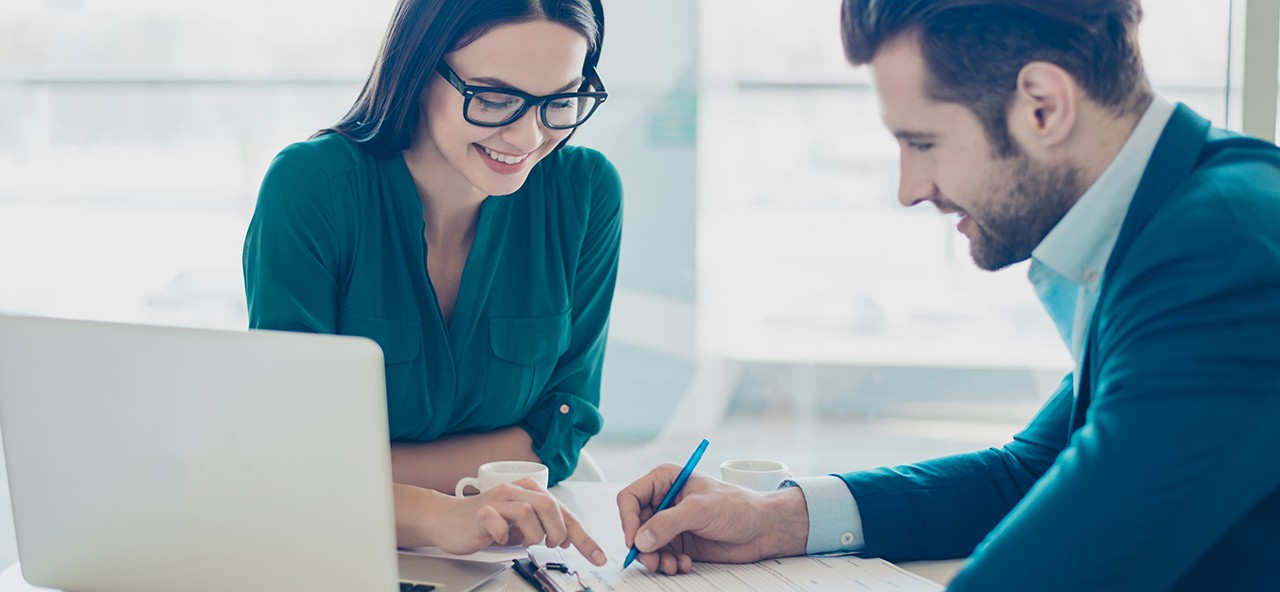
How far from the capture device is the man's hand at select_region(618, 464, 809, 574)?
47.8 inches

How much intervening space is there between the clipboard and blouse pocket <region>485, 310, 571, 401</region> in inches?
23.0

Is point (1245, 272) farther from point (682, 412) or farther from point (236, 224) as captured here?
point (236, 224)

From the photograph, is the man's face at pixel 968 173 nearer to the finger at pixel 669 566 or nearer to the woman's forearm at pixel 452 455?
A: the finger at pixel 669 566

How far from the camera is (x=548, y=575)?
1169 millimetres

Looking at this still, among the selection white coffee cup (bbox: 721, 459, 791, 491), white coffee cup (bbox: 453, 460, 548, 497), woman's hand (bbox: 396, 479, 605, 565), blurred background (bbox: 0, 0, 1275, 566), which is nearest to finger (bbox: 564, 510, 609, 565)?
woman's hand (bbox: 396, 479, 605, 565)

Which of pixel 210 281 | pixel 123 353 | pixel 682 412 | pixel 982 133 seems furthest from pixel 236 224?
pixel 982 133

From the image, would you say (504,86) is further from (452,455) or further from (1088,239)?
(1088,239)

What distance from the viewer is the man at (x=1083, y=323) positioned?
0.89m

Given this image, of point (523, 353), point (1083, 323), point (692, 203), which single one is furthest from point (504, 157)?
point (692, 203)

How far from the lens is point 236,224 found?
393cm

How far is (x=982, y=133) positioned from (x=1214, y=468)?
1.30ft

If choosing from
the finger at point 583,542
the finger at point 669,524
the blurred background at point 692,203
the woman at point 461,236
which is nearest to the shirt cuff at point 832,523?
the finger at point 669,524

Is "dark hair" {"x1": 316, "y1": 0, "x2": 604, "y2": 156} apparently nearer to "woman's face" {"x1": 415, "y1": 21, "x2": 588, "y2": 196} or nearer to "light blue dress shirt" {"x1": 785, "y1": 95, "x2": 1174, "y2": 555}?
"woman's face" {"x1": 415, "y1": 21, "x2": 588, "y2": 196}

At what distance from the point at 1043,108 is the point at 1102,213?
0.12m
